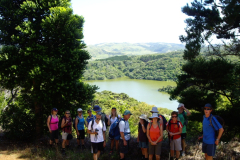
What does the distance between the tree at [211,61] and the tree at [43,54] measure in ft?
15.3

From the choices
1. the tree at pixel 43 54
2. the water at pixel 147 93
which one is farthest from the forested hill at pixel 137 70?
the tree at pixel 43 54

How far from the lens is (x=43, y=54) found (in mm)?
7184

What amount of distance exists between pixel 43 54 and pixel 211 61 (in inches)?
268

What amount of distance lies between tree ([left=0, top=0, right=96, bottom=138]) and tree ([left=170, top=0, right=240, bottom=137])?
15.3 ft

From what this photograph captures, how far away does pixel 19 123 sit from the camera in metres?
7.27

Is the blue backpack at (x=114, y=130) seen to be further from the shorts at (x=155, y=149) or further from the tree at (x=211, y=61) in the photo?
the tree at (x=211, y=61)

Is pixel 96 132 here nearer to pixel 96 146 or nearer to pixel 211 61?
pixel 96 146

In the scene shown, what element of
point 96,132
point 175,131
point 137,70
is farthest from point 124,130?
point 137,70

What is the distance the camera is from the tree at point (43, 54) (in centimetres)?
695

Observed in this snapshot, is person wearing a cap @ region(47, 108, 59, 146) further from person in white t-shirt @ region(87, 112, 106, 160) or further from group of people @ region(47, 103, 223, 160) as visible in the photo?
person in white t-shirt @ region(87, 112, 106, 160)

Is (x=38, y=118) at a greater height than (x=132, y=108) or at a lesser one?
greater

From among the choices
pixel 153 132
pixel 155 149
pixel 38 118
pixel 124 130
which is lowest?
pixel 38 118

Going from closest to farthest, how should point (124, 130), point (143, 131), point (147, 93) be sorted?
1. point (143, 131)
2. point (124, 130)
3. point (147, 93)

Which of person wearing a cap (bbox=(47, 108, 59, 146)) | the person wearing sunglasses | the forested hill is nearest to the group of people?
Result: the person wearing sunglasses
